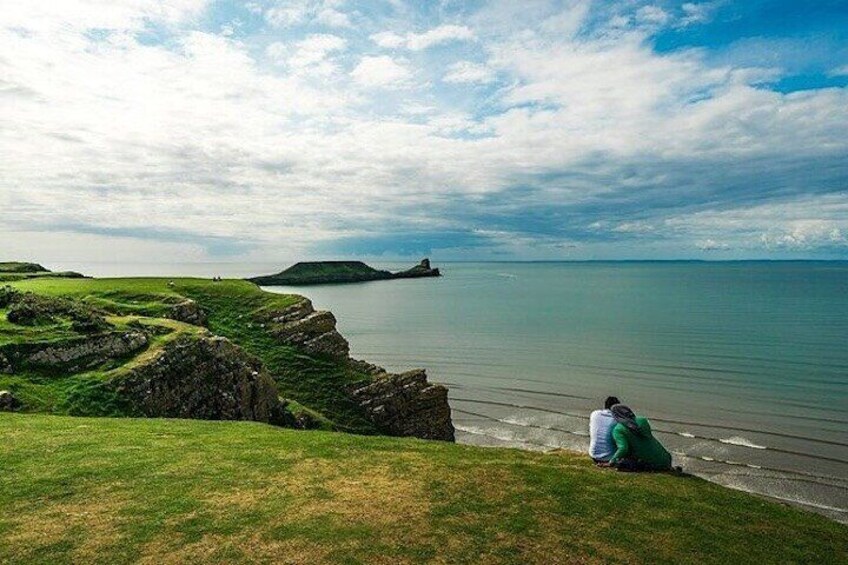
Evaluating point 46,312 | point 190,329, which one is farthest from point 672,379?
point 46,312

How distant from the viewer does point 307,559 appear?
423 inches

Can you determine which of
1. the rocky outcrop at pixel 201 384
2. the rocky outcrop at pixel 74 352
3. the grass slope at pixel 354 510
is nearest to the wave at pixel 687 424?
the rocky outcrop at pixel 201 384

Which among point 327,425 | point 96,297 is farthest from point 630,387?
point 96,297

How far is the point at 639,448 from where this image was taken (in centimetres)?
1791

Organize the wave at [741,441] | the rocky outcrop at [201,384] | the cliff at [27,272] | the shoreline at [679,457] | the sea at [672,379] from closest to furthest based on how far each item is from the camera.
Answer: the rocky outcrop at [201,384] → the shoreline at [679,457] → the sea at [672,379] → the wave at [741,441] → the cliff at [27,272]

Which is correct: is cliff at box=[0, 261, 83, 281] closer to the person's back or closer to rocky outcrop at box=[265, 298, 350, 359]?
rocky outcrop at box=[265, 298, 350, 359]

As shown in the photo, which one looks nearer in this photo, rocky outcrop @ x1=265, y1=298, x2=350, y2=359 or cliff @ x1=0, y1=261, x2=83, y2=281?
rocky outcrop @ x1=265, y1=298, x2=350, y2=359

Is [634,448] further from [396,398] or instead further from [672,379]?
[672,379]

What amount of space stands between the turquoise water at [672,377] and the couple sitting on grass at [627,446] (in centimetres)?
2411

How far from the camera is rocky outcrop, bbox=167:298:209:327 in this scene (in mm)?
43281

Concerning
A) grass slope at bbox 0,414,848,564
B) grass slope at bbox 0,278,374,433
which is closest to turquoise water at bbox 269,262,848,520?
grass slope at bbox 0,278,374,433

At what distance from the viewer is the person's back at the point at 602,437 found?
18484 mm

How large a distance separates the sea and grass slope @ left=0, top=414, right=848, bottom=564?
25865mm

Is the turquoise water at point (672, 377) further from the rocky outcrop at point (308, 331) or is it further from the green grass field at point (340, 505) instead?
the green grass field at point (340, 505)
